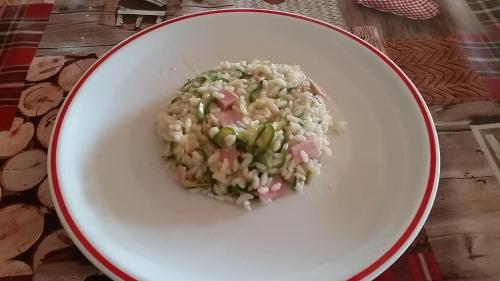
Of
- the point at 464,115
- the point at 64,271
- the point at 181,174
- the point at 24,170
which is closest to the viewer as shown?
the point at 64,271

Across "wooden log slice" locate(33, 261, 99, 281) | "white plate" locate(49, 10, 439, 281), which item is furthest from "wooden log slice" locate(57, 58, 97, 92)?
"wooden log slice" locate(33, 261, 99, 281)

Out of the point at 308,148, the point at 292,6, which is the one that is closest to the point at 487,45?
the point at 292,6

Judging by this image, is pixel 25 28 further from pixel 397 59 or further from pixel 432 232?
pixel 432 232

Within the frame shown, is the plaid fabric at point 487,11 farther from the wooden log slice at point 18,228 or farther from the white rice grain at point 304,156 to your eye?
the wooden log slice at point 18,228

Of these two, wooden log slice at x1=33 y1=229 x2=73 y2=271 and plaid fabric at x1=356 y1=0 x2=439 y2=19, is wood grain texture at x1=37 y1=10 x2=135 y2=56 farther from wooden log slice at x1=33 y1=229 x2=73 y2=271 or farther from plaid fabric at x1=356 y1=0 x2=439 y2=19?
plaid fabric at x1=356 y1=0 x2=439 y2=19

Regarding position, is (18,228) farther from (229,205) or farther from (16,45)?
(16,45)

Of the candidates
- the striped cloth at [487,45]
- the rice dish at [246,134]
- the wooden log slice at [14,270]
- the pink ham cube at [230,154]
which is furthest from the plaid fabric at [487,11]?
the wooden log slice at [14,270]

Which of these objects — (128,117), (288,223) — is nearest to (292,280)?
(288,223)
